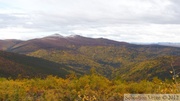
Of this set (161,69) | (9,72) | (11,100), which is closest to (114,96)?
(11,100)

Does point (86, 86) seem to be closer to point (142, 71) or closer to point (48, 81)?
point (48, 81)

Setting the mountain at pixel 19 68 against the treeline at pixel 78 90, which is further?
the mountain at pixel 19 68

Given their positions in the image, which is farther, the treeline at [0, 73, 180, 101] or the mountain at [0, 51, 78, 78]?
the mountain at [0, 51, 78, 78]

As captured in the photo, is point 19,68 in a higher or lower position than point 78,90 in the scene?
lower

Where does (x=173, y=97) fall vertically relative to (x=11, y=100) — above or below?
above

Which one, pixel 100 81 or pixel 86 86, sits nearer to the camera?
pixel 86 86

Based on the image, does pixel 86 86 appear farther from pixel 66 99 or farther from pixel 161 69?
pixel 161 69

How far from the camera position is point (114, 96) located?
12.6 meters

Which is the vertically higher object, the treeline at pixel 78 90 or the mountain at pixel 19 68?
the treeline at pixel 78 90

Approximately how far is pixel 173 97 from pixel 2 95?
24.5ft

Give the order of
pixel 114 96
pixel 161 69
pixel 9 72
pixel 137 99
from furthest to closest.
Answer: pixel 161 69 → pixel 9 72 → pixel 114 96 → pixel 137 99

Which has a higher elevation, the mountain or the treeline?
the treeline

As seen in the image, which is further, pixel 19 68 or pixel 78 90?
pixel 19 68

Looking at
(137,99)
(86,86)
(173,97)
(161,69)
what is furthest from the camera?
(161,69)
